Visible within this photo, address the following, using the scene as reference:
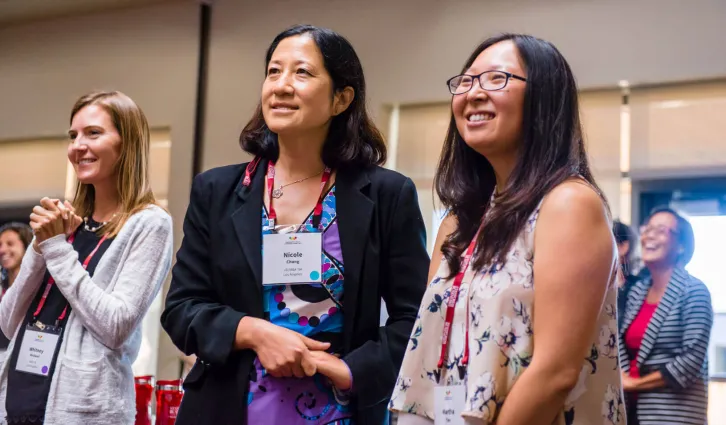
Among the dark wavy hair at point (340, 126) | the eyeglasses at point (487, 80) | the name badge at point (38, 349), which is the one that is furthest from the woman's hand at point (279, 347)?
the name badge at point (38, 349)

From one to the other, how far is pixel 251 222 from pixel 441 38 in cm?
377

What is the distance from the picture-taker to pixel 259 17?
605 cm

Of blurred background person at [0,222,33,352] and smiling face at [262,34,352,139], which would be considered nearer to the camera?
smiling face at [262,34,352,139]

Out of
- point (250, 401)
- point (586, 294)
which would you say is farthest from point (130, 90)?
point (586, 294)

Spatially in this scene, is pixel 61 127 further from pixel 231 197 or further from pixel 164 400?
Result: pixel 231 197

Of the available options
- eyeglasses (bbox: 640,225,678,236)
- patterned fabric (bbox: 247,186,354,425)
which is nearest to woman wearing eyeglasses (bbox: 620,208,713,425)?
eyeglasses (bbox: 640,225,678,236)

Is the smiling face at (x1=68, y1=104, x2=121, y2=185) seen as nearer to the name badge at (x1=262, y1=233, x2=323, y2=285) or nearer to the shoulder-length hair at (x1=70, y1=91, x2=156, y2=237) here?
the shoulder-length hair at (x1=70, y1=91, x2=156, y2=237)

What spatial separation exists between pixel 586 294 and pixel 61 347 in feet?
4.83

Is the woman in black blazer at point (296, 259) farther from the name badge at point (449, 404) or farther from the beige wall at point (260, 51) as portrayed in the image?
the beige wall at point (260, 51)

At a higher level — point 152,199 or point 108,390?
point 152,199

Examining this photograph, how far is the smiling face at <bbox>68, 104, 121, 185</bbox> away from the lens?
2.54 meters

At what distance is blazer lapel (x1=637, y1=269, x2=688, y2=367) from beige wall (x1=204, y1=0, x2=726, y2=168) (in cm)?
131

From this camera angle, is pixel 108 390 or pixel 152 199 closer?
pixel 108 390

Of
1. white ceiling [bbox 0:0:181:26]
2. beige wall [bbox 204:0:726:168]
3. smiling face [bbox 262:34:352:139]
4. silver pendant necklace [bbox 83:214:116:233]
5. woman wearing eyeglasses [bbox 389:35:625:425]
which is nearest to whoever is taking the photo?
woman wearing eyeglasses [bbox 389:35:625:425]
